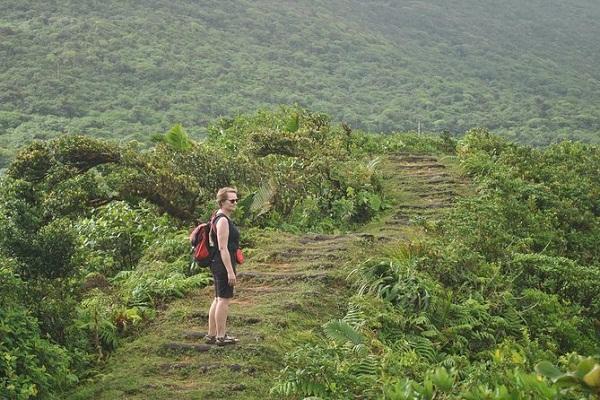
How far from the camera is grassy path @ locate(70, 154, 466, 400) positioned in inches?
252

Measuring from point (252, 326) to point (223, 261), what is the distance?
939 mm

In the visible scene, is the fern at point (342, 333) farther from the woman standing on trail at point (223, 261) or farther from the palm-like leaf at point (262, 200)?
the palm-like leaf at point (262, 200)

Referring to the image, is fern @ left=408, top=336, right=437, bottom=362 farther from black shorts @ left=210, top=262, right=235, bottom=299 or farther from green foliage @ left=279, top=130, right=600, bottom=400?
black shorts @ left=210, top=262, right=235, bottom=299

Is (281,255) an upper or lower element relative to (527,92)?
upper

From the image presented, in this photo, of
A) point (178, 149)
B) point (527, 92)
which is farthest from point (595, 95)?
point (178, 149)

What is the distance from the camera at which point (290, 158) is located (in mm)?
14648

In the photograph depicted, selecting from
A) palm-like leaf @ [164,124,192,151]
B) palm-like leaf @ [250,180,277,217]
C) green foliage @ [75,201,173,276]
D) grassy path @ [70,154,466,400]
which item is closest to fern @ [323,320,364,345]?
grassy path @ [70,154,466,400]

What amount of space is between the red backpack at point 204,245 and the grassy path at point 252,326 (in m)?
0.78

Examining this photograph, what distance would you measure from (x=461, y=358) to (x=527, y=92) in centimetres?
6639

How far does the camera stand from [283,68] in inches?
2616

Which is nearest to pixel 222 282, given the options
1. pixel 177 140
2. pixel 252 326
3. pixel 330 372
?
pixel 252 326

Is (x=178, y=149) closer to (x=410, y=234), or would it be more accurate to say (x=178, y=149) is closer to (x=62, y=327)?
(x=410, y=234)

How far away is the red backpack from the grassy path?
30.8 inches

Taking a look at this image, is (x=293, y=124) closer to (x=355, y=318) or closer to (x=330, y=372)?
(x=355, y=318)
